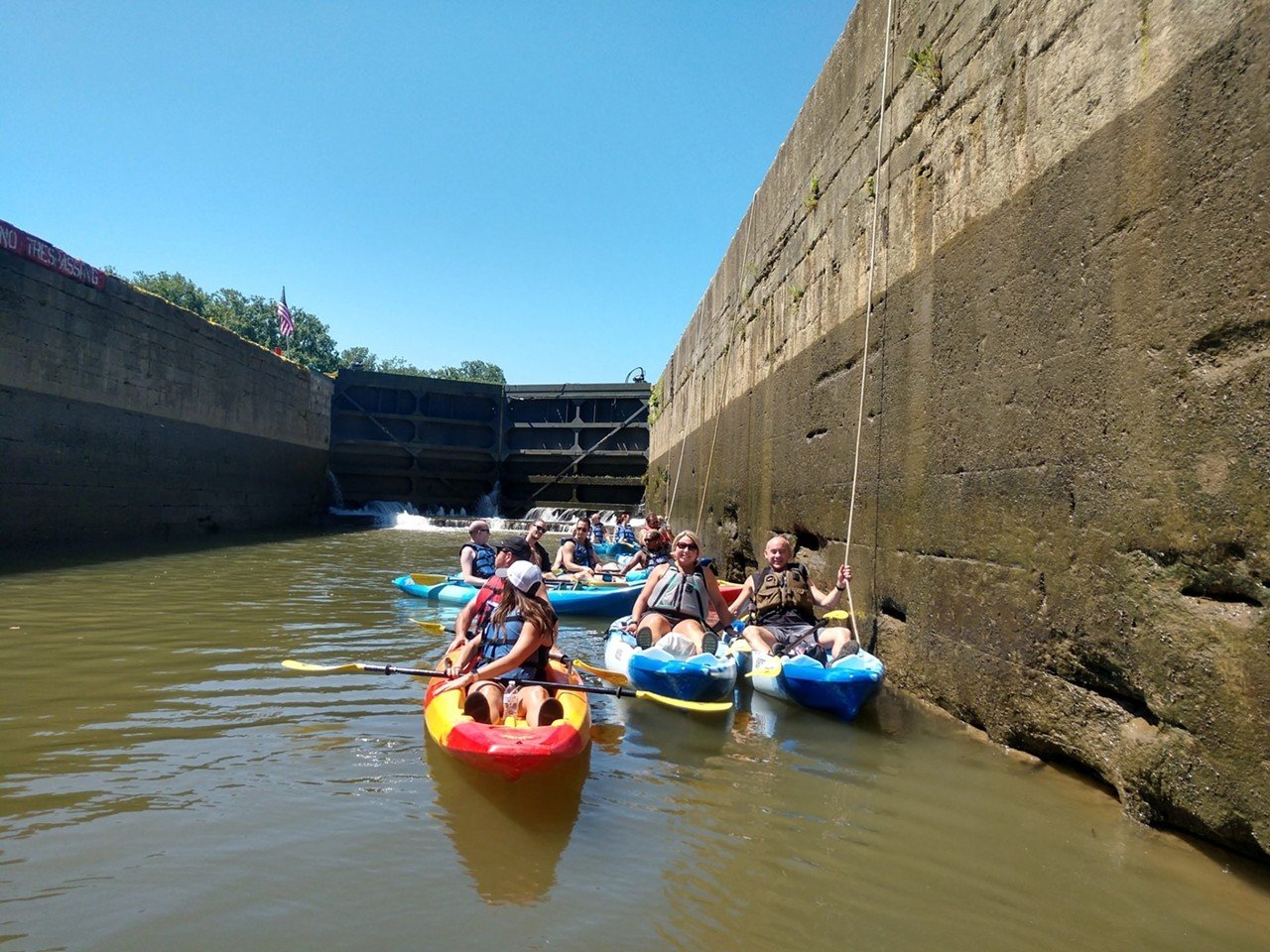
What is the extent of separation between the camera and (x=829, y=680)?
4875 millimetres

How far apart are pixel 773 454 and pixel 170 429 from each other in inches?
450

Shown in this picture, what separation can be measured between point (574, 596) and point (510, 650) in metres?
4.71

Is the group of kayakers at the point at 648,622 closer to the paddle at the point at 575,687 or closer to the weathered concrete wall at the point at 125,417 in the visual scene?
the paddle at the point at 575,687

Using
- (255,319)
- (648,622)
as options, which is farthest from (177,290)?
(648,622)

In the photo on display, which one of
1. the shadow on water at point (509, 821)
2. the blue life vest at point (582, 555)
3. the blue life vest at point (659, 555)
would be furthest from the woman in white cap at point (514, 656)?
the blue life vest at point (582, 555)

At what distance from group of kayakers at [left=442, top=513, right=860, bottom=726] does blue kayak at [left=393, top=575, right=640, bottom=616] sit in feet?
9.21

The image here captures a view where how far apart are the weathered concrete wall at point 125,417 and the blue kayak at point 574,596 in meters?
6.07

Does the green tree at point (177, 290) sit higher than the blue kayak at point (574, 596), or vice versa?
the green tree at point (177, 290)

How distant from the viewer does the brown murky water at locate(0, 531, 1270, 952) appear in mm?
2613

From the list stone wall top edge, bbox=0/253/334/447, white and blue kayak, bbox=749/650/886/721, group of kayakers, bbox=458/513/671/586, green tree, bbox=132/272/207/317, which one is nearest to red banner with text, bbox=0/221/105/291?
stone wall top edge, bbox=0/253/334/447

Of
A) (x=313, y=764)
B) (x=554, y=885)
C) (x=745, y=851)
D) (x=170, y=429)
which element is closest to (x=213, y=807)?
(x=313, y=764)

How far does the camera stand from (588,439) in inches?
971

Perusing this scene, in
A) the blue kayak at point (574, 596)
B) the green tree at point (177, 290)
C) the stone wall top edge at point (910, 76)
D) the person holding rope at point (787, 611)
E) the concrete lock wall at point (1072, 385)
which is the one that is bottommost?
the blue kayak at point (574, 596)

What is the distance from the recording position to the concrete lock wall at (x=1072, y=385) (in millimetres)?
2914
